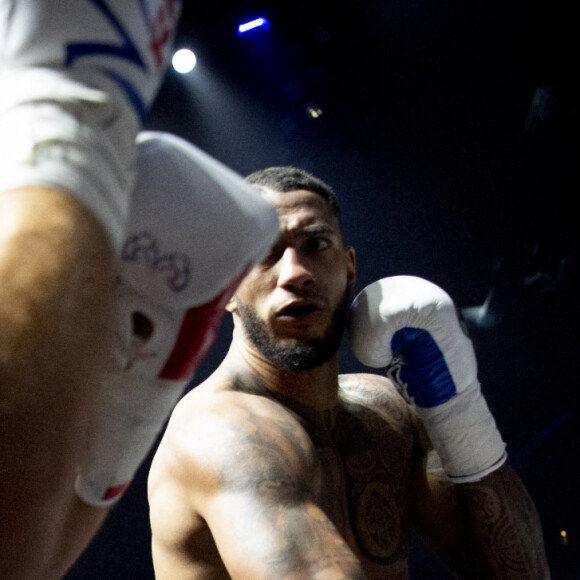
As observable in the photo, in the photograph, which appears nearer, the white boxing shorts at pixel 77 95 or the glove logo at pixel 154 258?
the white boxing shorts at pixel 77 95

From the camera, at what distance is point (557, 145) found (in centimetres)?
240

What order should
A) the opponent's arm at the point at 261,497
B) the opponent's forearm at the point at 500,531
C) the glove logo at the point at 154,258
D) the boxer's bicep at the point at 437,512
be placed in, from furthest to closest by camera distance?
1. the boxer's bicep at the point at 437,512
2. the opponent's forearm at the point at 500,531
3. the opponent's arm at the point at 261,497
4. the glove logo at the point at 154,258

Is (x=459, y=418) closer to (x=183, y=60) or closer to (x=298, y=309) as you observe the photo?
(x=298, y=309)

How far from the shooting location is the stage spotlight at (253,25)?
2.25 metres

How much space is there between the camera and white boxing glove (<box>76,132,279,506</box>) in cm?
51

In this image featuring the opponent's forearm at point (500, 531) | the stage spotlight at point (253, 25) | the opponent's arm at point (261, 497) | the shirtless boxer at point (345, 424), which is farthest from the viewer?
the stage spotlight at point (253, 25)

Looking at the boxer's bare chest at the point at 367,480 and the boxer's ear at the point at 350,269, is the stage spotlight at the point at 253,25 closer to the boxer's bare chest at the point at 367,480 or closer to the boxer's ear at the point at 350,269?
the boxer's ear at the point at 350,269

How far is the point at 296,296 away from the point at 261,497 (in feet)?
1.74

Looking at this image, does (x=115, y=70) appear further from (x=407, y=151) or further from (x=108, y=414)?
(x=407, y=151)

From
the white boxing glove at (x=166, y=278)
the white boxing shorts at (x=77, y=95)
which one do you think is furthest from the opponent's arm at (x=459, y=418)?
the white boxing shorts at (x=77, y=95)

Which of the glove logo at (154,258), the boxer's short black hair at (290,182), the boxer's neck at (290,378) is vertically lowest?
the boxer's neck at (290,378)

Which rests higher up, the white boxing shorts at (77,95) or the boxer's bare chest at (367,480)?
the white boxing shorts at (77,95)

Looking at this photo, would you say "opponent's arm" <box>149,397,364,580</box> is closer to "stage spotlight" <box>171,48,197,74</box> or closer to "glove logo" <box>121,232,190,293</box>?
"glove logo" <box>121,232,190,293</box>

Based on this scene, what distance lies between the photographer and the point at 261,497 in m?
0.90
